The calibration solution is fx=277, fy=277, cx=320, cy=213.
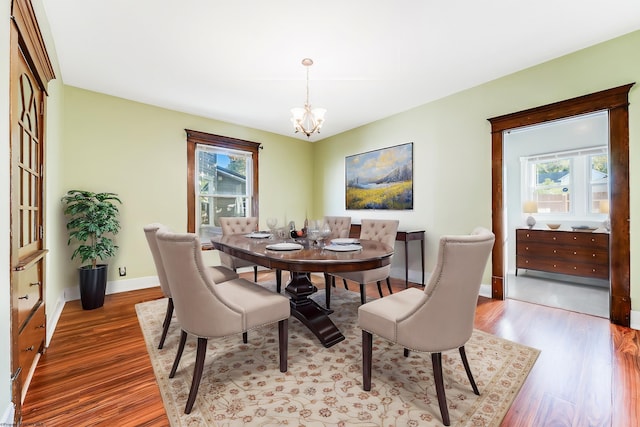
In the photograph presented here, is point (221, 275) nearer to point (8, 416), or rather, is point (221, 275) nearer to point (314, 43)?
point (8, 416)

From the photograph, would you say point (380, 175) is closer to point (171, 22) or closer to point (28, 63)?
point (171, 22)

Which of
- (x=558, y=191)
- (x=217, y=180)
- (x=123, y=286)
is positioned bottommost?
(x=123, y=286)

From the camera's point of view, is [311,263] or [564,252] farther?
[564,252]

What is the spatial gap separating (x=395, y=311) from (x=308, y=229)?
3.99ft

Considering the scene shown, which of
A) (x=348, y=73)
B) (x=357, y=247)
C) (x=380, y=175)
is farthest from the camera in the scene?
(x=380, y=175)

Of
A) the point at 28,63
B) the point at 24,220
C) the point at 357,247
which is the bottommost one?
the point at 357,247

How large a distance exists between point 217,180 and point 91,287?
2317mm

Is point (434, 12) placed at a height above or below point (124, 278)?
above

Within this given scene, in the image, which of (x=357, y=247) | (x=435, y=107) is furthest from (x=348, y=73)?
(x=357, y=247)

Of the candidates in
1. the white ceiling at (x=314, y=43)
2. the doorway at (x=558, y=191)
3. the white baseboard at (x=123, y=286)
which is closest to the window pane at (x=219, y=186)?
the white baseboard at (x=123, y=286)

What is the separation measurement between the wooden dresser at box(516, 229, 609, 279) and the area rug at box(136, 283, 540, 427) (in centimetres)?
280

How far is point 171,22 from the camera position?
2.26 metres

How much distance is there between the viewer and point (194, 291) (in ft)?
5.01

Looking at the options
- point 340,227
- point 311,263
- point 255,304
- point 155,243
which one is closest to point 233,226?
point 340,227
